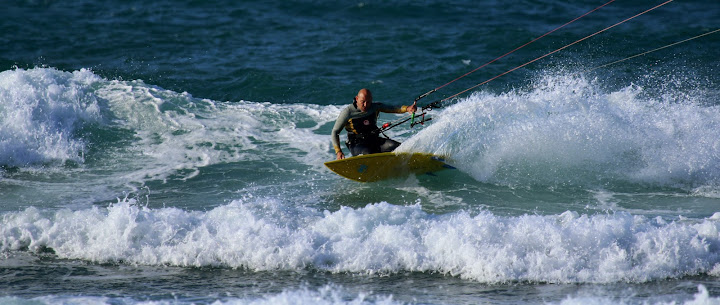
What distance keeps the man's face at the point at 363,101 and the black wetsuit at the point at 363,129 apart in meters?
0.08

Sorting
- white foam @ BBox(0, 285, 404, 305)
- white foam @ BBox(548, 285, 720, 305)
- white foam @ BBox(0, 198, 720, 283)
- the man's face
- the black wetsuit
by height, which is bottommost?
white foam @ BBox(0, 285, 404, 305)

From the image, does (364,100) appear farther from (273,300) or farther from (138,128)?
(138,128)

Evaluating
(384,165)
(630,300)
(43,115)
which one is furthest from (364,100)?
(43,115)

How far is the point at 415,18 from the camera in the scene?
1858 cm

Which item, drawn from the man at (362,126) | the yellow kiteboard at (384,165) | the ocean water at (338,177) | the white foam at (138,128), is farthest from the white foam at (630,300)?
the white foam at (138,128)

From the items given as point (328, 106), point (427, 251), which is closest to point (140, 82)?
Answer: point (328, 106)

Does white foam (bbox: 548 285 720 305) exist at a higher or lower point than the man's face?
lower

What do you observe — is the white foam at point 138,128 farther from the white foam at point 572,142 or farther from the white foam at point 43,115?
the white foam at point 572,142

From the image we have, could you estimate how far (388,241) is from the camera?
719 cm

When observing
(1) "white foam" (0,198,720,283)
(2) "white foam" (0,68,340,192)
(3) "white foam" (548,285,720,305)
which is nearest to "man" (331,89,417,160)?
(2) "white foam" (0,68,340,192)

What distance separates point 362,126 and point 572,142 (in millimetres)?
3150

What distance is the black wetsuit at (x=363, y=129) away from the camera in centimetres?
946

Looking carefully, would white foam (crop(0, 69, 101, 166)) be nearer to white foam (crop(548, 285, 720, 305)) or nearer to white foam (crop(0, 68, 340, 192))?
white foam (crop(0, 68, 340, 192))

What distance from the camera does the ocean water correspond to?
6.65m
